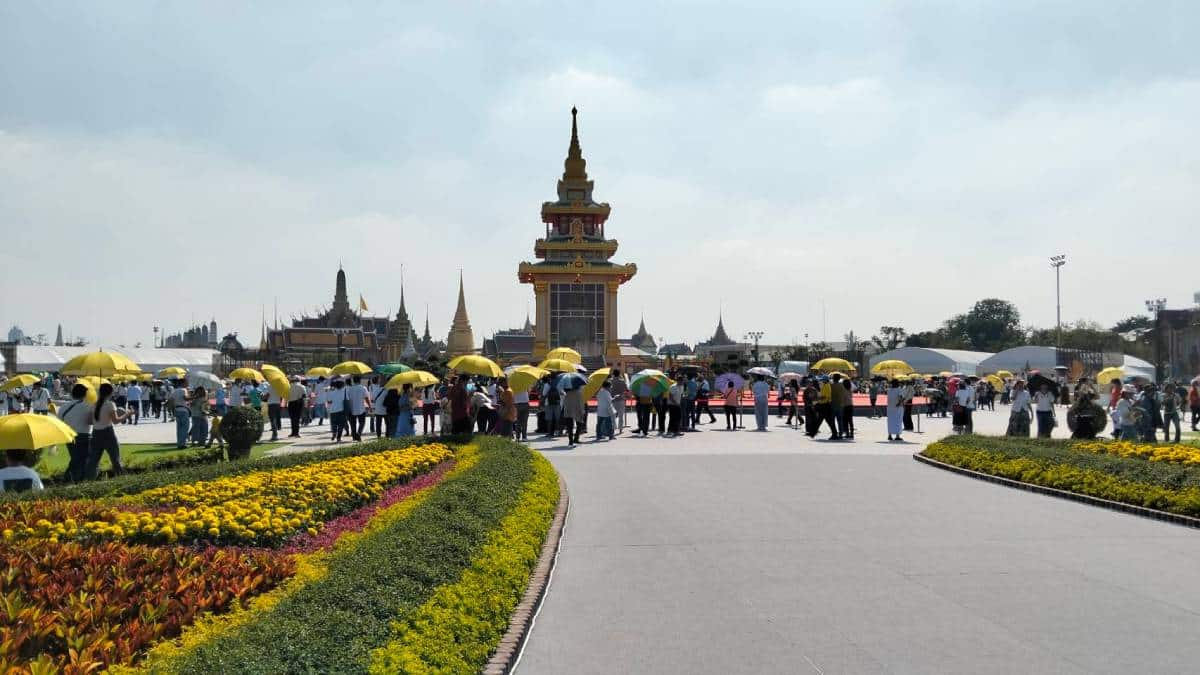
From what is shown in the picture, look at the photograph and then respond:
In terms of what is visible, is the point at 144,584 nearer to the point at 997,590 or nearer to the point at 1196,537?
the point at 997,590

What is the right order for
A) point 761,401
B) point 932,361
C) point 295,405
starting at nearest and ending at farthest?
point 295,405
point 761,401
point 932,361

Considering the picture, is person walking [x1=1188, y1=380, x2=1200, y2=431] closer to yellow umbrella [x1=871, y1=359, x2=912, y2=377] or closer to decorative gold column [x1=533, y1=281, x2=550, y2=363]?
yellow umbrella [x1=871, y1=359, x2=912, y2=377]

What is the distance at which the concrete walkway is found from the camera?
261 inches

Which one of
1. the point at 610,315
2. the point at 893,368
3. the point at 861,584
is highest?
the point at 610,315

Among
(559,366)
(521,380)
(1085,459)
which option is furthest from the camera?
(559,366)

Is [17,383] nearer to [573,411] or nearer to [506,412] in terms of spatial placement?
[506,412]

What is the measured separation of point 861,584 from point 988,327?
113 meters

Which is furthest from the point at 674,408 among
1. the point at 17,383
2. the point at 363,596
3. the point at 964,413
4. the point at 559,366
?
the point at 17,383

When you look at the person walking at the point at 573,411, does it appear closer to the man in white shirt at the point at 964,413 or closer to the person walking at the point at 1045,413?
the man in white shirt at the point at 964,413

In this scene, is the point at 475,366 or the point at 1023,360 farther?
the point at 1023,360

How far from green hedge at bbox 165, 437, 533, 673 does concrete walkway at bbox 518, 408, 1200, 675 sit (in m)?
0.85

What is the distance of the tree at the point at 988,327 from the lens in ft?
370

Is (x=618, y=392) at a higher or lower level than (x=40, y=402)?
higher

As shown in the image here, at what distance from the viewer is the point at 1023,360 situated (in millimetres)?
63188
